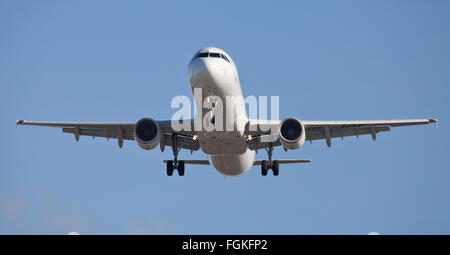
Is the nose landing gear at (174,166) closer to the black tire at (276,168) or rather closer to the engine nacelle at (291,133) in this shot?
the black tire at (276,168)

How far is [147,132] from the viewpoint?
1189 inches

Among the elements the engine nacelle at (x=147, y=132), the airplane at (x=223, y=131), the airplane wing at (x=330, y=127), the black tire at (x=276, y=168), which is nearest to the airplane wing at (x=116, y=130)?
the airplane at (x=223, y=131)

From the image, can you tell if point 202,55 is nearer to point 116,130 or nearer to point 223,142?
point 223,142

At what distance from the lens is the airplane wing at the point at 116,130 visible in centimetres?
3203

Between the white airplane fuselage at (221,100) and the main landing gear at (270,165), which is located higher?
the white airplane fuselage at (221,100)

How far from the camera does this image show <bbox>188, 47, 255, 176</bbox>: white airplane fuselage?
27766 millimetres

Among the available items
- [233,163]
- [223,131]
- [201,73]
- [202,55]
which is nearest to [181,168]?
[233,163]

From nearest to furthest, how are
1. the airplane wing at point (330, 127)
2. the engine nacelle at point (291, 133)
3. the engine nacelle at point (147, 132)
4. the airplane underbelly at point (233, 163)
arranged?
the engine nacelle at point (291, 133), the engine nacelle at point (147, 132), the airplane wing at point (330, 127), the airplane underbelly at point (233, 163)

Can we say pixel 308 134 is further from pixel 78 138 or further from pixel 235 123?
pixel 78 138

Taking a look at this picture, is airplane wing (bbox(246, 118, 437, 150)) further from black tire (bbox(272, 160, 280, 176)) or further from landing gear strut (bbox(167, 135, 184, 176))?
landing gear strut (bbox(167, 135, 184, 176))

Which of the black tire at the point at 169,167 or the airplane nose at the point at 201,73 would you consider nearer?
the airplane nose at the point at 201,73

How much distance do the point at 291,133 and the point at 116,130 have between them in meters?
10.0
